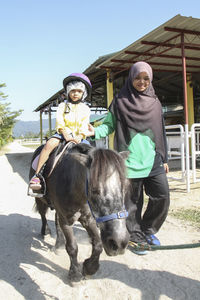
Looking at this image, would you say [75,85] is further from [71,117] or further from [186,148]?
[186,148]

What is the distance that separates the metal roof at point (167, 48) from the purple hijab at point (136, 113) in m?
4.71

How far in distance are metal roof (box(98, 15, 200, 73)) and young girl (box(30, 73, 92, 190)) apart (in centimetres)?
447

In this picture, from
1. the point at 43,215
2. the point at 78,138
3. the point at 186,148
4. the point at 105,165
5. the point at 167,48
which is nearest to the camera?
the point at 105,165

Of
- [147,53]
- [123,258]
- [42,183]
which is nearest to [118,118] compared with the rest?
[42,183]

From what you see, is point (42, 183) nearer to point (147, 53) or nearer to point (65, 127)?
point (65, 127)

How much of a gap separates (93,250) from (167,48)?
27.6 feet

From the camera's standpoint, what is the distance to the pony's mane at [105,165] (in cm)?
194

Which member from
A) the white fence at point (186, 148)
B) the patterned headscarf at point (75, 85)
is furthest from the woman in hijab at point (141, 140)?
the white fence at point (186, 148)

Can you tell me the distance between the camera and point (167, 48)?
30.8 feet

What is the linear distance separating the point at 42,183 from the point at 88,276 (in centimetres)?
116

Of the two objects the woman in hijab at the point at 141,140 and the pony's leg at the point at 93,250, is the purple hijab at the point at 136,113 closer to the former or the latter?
the woman in hijab at the point at 141,140

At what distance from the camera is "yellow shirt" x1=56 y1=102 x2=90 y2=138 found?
3.30m

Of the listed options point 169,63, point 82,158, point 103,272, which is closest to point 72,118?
point 82,158

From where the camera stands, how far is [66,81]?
336 centimetres
